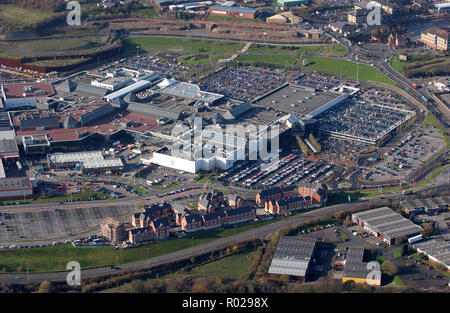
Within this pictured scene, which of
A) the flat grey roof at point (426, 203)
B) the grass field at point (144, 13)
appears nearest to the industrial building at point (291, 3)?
the grass field at point (144, 13)

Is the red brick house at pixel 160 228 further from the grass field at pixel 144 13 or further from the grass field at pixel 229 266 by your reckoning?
the grass field at pixel 144 13

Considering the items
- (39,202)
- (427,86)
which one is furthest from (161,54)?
(39,202)

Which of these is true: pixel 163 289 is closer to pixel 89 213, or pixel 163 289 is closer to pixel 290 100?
pixel 89 213

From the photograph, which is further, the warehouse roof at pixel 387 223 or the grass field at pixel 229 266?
the warehouse roof at pixel 387 223

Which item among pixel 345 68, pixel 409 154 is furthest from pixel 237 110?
pixel 345 68

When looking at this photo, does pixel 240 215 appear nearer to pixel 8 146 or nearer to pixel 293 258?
pixel 293 258

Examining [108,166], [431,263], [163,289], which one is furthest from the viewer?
[108,166]
